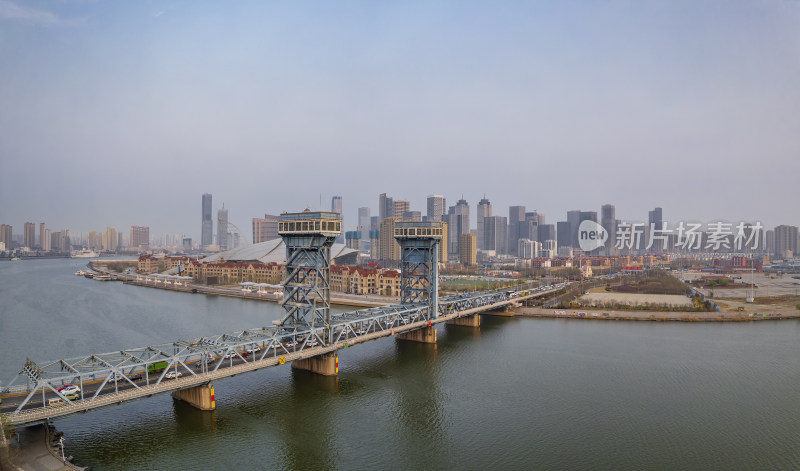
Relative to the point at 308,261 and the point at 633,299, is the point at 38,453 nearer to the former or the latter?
the point at 308,261

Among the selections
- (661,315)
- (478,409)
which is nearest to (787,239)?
(661,315)

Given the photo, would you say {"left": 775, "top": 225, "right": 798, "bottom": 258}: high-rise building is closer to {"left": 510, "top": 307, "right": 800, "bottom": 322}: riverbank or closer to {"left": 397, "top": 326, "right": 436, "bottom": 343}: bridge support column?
{"left": 510, "top": 307, "right": 800, "bottom": 322}: riverbank

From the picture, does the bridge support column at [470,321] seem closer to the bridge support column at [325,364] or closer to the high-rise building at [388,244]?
the bridge support column at [325,364]

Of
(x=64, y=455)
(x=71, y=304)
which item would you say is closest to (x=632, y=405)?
(x=64, y=455)

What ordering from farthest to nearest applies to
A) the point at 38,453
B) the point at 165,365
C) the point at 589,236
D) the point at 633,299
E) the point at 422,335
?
the point at 589,236 < the point at 633,299 < the point at 422,335 < the point at 165,365 < the point at 38,453

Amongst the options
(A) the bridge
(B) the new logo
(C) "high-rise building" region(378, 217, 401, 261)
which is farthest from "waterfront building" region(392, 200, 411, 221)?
(A) the bridge

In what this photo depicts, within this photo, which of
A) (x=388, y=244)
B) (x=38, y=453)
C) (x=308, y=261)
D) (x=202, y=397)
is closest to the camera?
(x=38, y=453)

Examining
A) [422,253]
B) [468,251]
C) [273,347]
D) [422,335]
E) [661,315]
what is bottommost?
[661,315]
